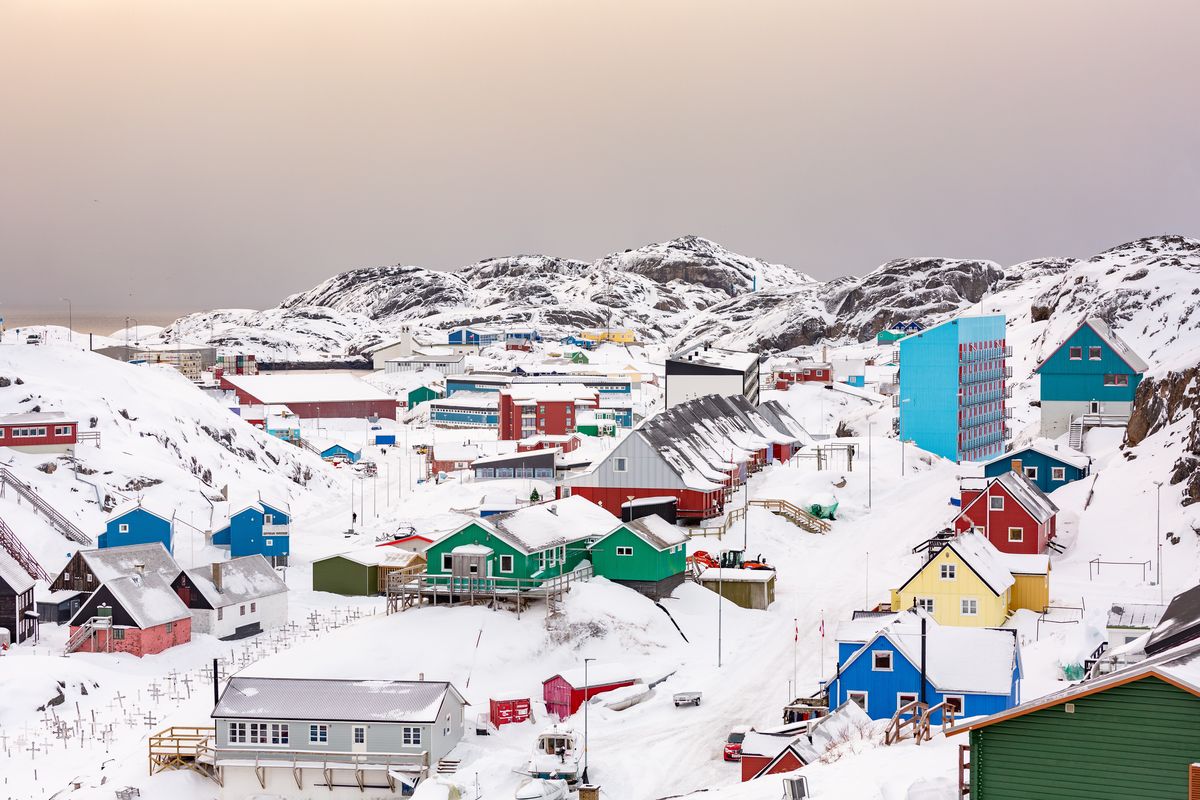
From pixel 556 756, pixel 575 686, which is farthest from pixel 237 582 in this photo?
pixel 556 756

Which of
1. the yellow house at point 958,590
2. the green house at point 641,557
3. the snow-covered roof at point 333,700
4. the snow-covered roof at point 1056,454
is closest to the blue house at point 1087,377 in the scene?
the snow-covered roof at point 1056,454

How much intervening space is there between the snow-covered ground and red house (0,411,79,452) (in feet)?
3.80

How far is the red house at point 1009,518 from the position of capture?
152 feet

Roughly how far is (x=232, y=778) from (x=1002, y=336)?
2644 inches

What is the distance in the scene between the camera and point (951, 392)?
8031 centimetres

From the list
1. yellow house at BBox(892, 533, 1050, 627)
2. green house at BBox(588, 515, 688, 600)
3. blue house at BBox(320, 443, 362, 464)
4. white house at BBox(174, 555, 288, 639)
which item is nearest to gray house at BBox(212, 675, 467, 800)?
green house at BBox(588, 515, 688, 600)

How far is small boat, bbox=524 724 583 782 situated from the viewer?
30.3 meters

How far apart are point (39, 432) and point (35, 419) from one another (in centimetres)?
71

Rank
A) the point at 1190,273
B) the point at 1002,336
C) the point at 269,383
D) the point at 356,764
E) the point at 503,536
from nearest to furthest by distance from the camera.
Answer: the point at 356,764, the point at 503,536, the point at 1002,336, the point at 1190,273, the point at 269,383

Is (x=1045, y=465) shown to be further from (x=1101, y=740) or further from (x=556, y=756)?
(x=1101, y=740)

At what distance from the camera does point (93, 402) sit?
76312 millimetres

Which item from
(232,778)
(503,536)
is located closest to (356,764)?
(232,778)

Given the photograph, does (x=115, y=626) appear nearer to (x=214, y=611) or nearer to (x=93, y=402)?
(x=214, y=611)

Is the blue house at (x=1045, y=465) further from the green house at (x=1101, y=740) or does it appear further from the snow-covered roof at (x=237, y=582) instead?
the green house at (x=1101, y=740)
